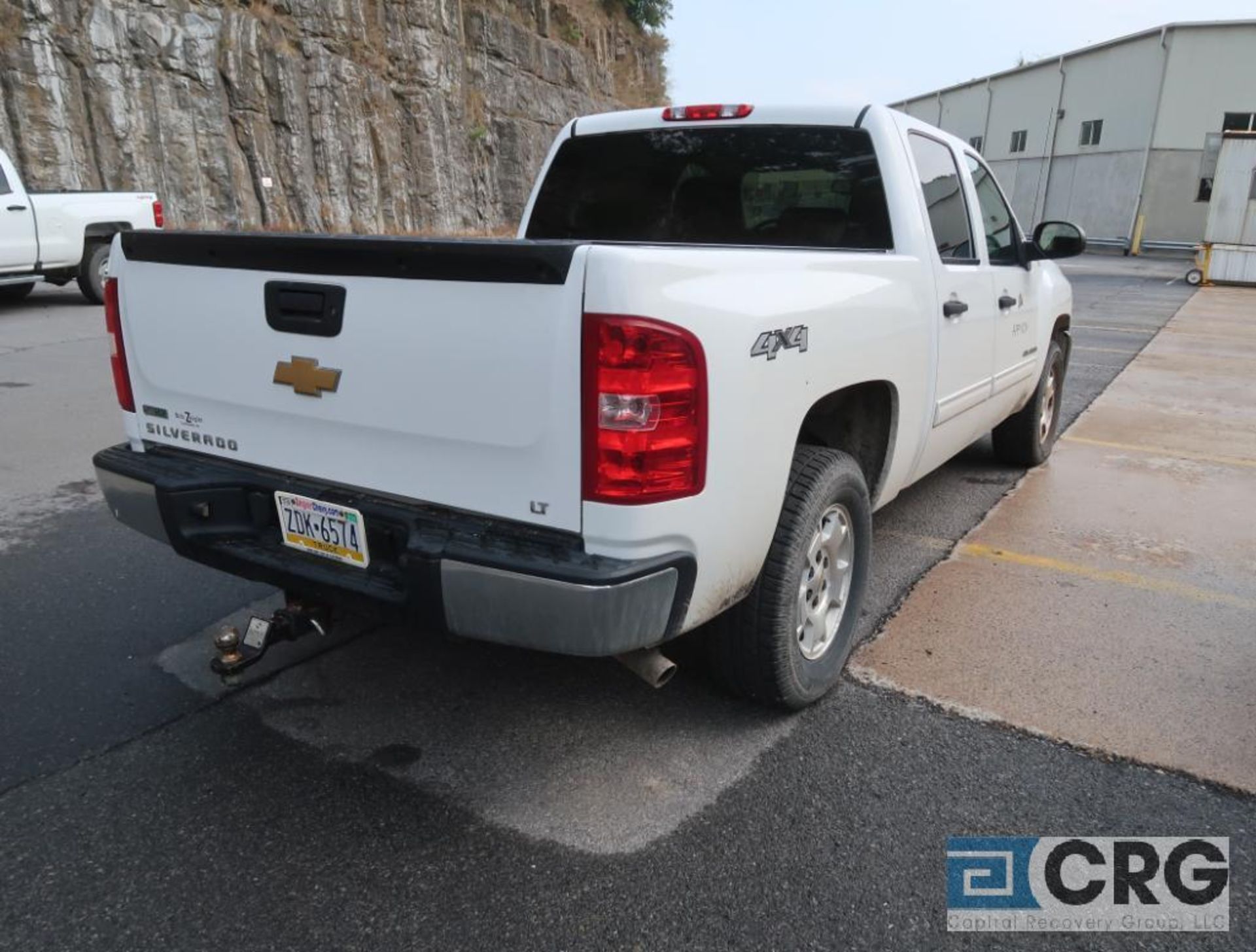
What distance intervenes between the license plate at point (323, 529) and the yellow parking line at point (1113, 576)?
10.00 ft

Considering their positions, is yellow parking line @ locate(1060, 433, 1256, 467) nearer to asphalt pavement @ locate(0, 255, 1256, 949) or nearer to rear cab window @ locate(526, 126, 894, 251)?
rear cab window @ locate(526, 126, 894, 251)

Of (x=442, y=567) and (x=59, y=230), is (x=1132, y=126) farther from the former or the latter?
(x=442, y=567)

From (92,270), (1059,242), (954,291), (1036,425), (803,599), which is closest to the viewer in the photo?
(803,599)

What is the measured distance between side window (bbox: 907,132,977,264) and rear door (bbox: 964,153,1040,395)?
0.19 metres

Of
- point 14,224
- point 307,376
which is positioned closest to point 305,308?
point 307,376

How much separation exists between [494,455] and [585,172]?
235 cm

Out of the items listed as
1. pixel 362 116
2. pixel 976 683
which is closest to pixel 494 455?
pixel 976 683

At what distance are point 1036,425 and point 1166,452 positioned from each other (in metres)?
1.47

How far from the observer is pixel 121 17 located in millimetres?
19688

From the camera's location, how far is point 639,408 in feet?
6.95

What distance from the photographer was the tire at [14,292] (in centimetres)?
1295

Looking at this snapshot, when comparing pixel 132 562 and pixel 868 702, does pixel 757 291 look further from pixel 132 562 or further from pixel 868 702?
pixel 132 562

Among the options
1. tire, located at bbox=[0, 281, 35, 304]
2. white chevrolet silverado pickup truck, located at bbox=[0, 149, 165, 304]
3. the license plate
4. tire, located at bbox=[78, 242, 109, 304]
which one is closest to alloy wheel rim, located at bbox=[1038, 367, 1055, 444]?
the license plate

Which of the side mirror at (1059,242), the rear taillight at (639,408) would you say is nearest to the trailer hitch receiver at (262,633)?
the rear taillight at (639,408)
